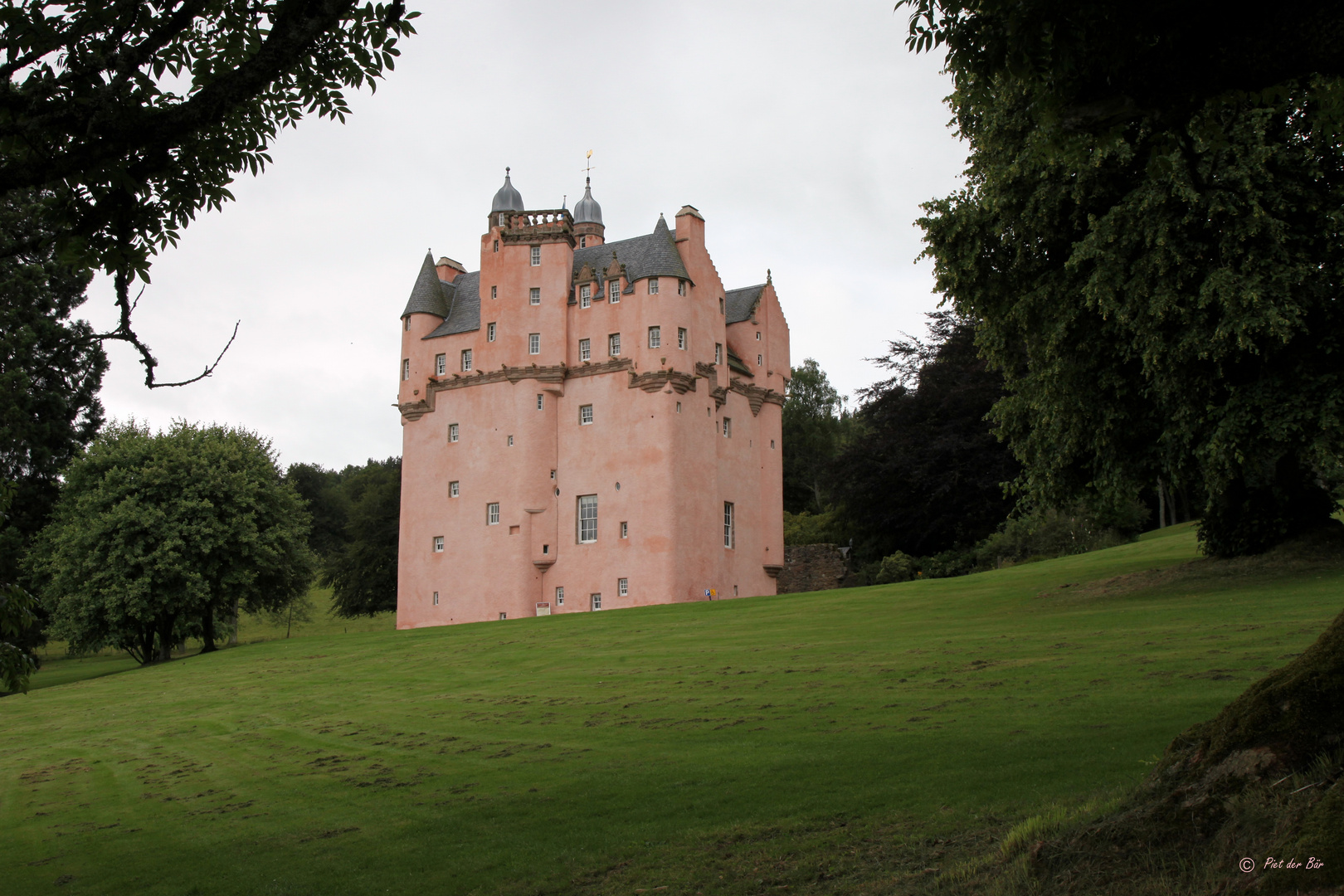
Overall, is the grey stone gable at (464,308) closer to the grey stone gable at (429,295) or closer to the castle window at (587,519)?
the grey stone gable at (429,295)

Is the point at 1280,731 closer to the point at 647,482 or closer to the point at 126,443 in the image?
the point at 647,482

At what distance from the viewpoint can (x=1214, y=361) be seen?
21.4 m

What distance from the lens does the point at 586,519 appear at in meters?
49.8

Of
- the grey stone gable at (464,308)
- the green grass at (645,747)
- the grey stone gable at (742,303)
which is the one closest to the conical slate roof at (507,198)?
the grey stone gable at (464,308)

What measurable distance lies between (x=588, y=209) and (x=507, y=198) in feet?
32.1

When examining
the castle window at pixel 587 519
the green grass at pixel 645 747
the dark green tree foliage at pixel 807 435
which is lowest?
the green grass at pixel 645 747

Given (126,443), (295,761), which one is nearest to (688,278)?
(126,443)

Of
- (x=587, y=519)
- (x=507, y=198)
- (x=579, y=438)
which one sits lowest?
(x=587, y=519)

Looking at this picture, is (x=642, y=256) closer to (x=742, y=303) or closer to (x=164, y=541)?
(x=742, y=303)

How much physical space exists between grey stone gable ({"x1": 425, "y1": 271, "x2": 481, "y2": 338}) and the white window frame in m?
10.9

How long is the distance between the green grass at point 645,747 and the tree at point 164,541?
15539 mm

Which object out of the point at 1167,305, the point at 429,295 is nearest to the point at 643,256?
the point at 429,295

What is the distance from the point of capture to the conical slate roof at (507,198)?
6056 cm

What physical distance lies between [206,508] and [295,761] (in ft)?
104
